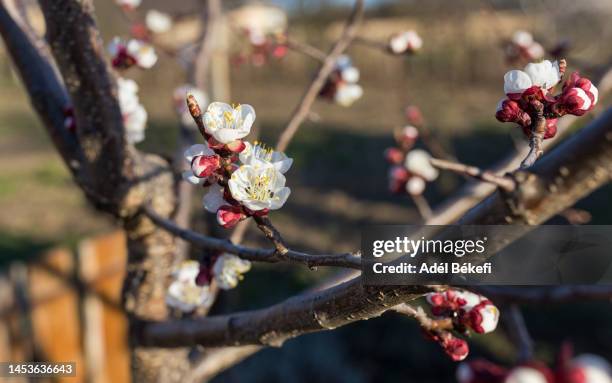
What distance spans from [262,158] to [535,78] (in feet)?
1.28

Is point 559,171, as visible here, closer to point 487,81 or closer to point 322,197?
point 322,197

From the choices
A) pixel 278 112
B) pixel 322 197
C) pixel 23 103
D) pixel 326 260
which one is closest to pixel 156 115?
pixel 278 112

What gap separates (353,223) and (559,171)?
19.2ft

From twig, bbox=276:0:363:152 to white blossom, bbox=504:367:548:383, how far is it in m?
0.96

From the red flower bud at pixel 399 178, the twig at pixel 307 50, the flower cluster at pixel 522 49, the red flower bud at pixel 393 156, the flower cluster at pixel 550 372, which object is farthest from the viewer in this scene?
the flower cluster at pixel 522 49

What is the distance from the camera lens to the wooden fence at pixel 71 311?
10.6 ft

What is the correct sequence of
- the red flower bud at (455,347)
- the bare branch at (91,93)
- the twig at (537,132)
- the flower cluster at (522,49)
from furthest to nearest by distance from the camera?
the flower cluster at (522,49), the bare branch at (91,93), the red flower bud at (455,347), the twig at (537,132)

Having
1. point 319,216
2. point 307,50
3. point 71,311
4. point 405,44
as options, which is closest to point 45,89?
point 307,50

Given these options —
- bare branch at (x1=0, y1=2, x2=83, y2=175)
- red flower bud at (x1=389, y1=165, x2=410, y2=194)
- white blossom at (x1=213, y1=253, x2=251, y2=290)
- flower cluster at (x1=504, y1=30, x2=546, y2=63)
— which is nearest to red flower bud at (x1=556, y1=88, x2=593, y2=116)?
white blossom at (x1=213, y1=253, x2=251, y2=290)

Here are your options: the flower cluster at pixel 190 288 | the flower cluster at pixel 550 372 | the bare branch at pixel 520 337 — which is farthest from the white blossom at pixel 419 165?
the flower cluster at pixel 550 372

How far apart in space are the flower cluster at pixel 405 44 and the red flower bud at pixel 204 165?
100cm

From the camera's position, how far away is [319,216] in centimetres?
669

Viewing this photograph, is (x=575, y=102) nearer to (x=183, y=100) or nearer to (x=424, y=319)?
(x=424, y=319)

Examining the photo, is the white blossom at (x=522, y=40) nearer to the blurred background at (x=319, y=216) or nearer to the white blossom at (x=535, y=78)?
the blurred background at (x=319, y=216)
